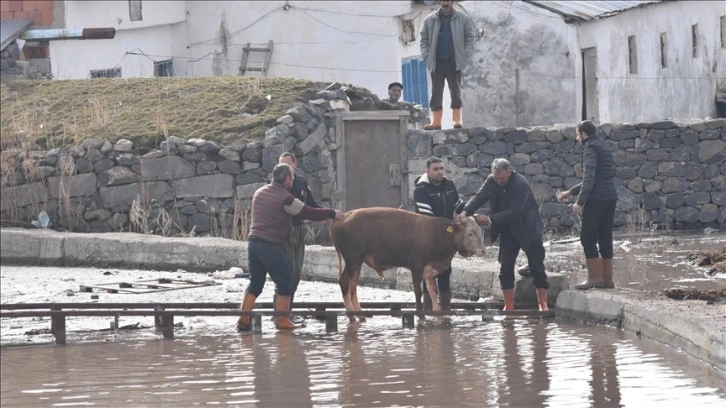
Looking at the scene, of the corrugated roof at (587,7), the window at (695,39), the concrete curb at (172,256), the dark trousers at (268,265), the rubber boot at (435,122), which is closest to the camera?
the dark trousers at (268,265)

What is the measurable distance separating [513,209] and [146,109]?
38.5ft

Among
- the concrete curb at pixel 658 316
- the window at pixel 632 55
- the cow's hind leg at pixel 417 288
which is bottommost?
the concrete curb at pixel 658 316

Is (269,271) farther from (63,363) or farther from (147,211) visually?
(147,211)

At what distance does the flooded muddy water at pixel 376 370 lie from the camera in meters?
10.4

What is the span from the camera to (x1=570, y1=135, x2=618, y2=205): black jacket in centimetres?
1434

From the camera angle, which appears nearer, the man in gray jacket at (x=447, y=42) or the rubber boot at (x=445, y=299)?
the rubber boot at (x=445, y=299)

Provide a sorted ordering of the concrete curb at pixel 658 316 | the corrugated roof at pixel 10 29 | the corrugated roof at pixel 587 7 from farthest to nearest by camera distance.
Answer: the corrugated roof at pixel 10 29, the corrugated roof at pixel 587 7, the concrete curb at pixel 658 316

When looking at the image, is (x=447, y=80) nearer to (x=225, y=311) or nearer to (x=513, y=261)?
(x=513, y=261)

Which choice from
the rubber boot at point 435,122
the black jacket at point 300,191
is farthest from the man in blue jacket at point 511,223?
the rubber boot at point 435,122

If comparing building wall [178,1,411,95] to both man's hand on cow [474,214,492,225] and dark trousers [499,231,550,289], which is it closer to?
man's hand on cow [474,214,492,225]

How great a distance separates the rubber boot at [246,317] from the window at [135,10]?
21517 mm

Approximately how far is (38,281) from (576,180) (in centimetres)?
977

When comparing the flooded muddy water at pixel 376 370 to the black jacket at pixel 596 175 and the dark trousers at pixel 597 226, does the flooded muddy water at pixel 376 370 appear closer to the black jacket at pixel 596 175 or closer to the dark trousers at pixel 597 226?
the dark trousers at pixel 597 226

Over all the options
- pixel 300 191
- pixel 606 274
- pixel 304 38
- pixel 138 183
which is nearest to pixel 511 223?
pixel 606 274
